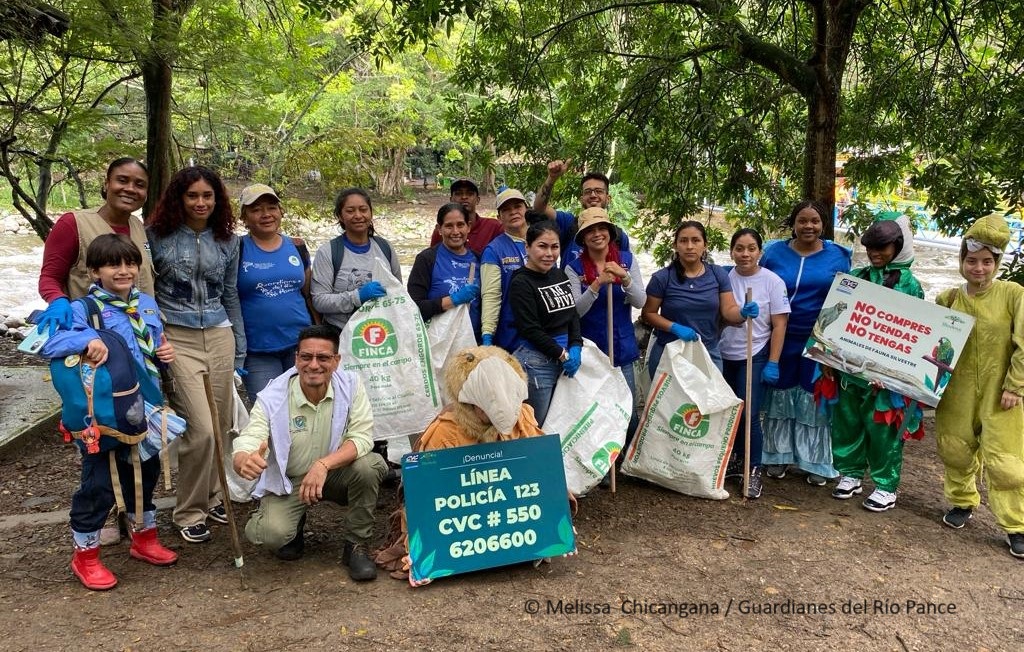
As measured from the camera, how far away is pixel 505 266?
4188mm

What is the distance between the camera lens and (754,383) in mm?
4402

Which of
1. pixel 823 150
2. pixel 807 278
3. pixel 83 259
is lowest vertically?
pixel 807 278

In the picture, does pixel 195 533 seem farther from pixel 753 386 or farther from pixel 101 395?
pixel 753 386

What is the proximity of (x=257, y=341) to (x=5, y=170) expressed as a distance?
3551 mm

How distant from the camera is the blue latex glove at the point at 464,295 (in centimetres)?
415

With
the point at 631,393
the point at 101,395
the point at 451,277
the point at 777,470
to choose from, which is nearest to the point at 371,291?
the point at 451,277

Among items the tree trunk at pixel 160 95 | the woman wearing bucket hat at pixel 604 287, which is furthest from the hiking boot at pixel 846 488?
the tree trunk at pixel 160 95

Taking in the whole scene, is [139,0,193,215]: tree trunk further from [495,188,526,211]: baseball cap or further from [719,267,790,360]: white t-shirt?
[719,267,790,360]: white t-shirt

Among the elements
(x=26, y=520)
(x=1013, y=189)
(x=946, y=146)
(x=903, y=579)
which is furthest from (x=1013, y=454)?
(x=26, y=520)

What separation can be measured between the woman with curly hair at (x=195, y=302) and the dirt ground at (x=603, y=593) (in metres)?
0.37

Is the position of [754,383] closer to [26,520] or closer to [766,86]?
[766,86]

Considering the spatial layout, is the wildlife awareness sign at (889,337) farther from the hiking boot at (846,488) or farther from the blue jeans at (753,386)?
the hiking boot at (846,488)

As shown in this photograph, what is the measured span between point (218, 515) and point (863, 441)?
354 cm

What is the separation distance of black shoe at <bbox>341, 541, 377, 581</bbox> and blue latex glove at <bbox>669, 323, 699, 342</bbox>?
2016mm
